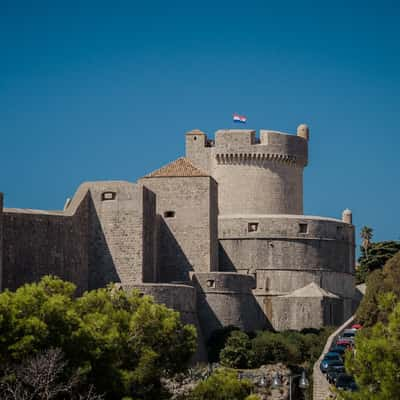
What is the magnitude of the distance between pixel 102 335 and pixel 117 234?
613 inches

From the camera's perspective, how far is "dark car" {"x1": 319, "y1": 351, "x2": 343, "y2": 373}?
5425 cm

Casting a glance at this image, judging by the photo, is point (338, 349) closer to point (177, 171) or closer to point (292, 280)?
point (292, 280)

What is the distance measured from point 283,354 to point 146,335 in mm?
14005

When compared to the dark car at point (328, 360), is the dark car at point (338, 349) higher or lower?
higher

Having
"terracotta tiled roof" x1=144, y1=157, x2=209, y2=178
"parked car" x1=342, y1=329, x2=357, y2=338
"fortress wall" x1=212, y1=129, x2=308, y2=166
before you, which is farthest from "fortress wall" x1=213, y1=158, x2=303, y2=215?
"parked car" x1=342, y1=329, x2=357, y2=338

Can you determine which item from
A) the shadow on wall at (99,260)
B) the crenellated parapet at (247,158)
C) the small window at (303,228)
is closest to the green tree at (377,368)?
the shadow on wall at (99,260)

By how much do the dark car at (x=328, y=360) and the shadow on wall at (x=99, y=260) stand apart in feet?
38.2

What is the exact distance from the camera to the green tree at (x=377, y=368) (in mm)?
41375

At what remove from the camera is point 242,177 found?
80750 millimetres

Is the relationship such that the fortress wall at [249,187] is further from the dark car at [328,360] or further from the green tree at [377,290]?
the dark car at [328,360]

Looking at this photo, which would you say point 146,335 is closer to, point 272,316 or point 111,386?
point 111,386

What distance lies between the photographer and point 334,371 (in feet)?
173

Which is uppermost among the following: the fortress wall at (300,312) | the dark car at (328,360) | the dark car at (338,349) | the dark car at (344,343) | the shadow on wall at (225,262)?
the shadow on wall at (225,262)

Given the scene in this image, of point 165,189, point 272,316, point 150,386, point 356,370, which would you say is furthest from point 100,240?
point 356,370
